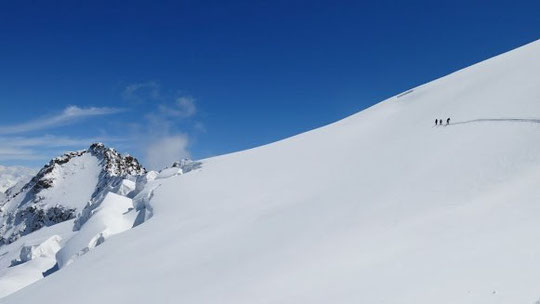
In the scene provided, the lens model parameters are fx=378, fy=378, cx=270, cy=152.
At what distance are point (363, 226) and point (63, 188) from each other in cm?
16723

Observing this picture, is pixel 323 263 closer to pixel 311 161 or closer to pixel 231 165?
pixel 311 161

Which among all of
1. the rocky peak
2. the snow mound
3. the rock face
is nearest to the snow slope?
the snow mound

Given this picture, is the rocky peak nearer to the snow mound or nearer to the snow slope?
the snow mound

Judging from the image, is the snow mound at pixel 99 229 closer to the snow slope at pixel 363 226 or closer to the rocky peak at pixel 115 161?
the snow slope at pixel 363 226

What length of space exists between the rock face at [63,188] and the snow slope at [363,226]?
115 m

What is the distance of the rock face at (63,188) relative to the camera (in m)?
138

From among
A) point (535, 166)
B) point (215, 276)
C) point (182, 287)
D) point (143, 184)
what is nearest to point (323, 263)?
point (215, 276)

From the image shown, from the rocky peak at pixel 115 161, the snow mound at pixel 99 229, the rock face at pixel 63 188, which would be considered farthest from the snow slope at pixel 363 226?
the rocky peak at pixel 115 161

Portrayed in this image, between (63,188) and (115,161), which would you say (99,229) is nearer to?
(115,161)

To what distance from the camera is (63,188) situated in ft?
513

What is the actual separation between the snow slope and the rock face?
115328 mm

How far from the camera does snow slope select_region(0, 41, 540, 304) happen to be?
10.6 metres

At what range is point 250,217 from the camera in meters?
21.6

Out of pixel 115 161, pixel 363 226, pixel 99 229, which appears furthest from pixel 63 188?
pixel 363 226
